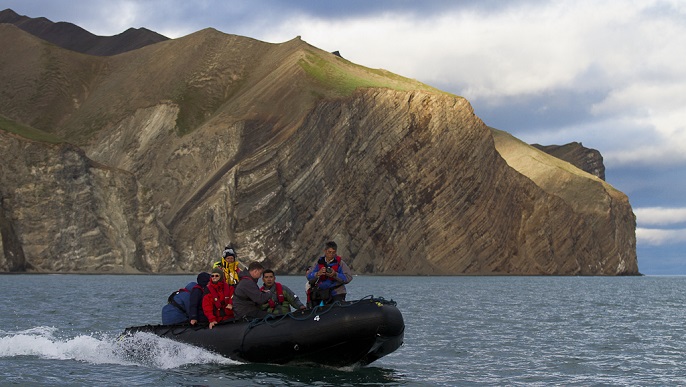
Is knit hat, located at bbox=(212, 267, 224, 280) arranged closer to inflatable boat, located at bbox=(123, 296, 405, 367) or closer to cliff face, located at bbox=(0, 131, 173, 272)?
inflatable boat, located at bbox=(123, 296, 405, 367)

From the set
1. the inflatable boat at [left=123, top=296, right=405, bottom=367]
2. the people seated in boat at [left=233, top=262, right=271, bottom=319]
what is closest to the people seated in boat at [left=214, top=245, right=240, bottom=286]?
the people seated in boat at [left=233, top=262, right=271, bottom=319]

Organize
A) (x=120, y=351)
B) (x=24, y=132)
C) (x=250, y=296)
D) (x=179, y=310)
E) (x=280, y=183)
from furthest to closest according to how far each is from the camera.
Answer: (x=280, y=183), (x=24, y=132), (x=120, y=351), (x=179, y=310), (x=250, y=296)

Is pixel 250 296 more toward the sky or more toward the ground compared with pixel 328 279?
more toward the ground

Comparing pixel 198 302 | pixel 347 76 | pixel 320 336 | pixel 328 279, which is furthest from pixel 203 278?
pixel 347 76

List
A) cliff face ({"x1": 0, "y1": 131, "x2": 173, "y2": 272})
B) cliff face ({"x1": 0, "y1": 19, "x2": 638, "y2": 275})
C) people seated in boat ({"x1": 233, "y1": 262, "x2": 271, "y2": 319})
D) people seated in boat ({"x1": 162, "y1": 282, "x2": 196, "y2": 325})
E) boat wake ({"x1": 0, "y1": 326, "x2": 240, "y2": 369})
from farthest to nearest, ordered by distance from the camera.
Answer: cliff face ({"x1": 0, "y1": 19, "x2": 638, "y2": 275}) < cliff face ({"x1": 0, "y1": 131, "x2": 173, "y2": 272}) < people seated in boat ({"x1": 162, "y1": 282, "x2": 196, "y2": 325}) < boat wake ({"x1": 0, "y1": 326, "x2": 240, "y2": 369}) < people seated in boat ({"x1": 233, "y1": 262, "x2": 271, "y2": 319})

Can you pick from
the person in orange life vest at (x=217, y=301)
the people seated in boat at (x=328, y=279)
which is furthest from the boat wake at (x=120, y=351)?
the people seated in boat at (x=328, y=279)

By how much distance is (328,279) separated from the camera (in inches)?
998

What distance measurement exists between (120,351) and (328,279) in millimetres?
6649

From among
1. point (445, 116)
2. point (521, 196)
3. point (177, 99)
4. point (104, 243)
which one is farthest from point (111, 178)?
point (521, 196)

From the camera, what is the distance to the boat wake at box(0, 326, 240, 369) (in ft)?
85.3

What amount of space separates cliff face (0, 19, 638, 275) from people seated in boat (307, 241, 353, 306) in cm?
9878

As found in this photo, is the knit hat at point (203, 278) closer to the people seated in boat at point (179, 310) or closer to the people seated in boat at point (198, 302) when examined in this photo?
the people seated in boat at point (198, 302)

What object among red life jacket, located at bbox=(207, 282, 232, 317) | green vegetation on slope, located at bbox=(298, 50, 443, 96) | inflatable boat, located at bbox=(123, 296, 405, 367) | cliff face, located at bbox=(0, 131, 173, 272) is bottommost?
inflatable boat, located at bbox=(123, 296, 405, 367)

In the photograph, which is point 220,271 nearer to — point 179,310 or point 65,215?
point 179,310
